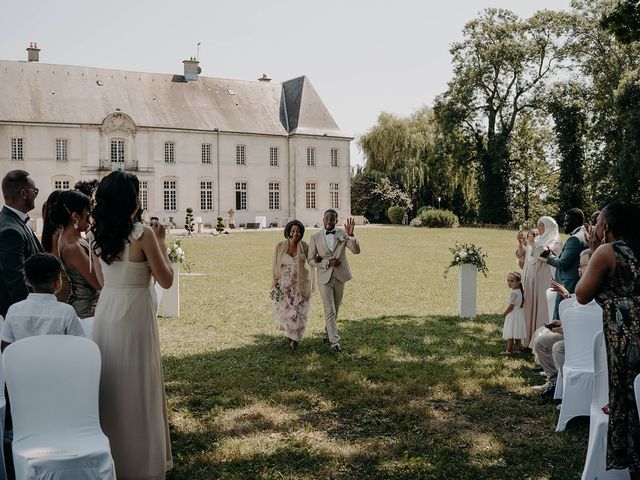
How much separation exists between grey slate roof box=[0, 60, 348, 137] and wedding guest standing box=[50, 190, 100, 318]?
3980 centimetres

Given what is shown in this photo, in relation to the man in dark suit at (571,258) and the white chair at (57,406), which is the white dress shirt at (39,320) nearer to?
the white chair at (57,406)

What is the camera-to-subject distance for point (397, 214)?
157 ft

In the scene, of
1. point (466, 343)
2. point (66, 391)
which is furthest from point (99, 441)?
point (466, 343)

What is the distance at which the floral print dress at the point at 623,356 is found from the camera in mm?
3967

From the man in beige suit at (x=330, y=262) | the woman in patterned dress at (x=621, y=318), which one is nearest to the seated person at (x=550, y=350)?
the woman in patterned dress at (x=621, y=318)

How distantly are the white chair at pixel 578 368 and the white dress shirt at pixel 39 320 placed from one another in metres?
3.97

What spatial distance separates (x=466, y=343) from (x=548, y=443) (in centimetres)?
392

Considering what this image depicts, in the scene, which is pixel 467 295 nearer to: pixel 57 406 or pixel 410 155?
pixel 57 406

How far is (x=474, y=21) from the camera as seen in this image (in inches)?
1697

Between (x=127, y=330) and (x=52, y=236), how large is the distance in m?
1.56

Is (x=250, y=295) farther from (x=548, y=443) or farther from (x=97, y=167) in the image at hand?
(x=97, y=167)

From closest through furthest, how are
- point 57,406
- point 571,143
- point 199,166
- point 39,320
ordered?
1. point 57,406
2. point 39,320
3. point 571,143
4. point 199,166

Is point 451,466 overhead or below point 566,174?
below

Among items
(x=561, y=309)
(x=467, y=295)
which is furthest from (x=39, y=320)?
(x=467, y=295)
